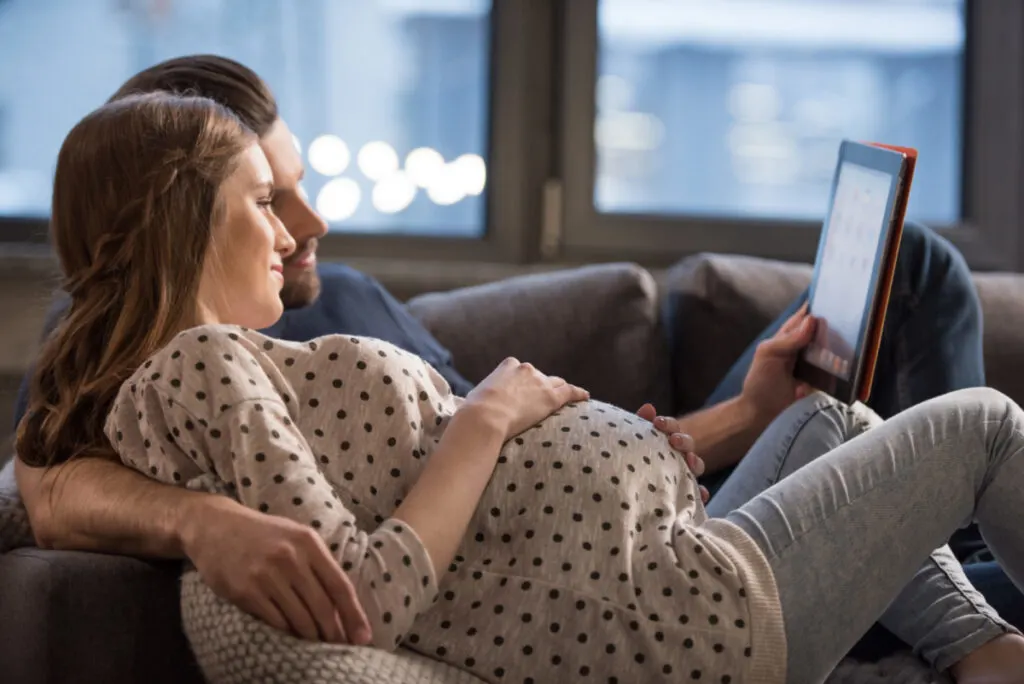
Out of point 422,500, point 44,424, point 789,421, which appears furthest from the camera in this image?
point 789,421

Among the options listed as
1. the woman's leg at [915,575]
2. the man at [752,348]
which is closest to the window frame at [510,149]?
the man at [752,348]

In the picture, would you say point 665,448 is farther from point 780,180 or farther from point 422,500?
point 780,180

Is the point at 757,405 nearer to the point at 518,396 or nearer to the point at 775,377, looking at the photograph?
the point at 775,377

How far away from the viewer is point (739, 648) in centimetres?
118

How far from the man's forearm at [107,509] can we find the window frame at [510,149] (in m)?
1.47

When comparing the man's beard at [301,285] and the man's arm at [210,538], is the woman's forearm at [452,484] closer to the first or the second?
the man's arm at [210,538]

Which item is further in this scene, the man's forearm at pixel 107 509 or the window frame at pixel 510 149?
the window frame at pixel 510 149

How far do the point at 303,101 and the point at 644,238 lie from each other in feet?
2.61

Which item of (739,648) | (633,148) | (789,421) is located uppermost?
(633,148)

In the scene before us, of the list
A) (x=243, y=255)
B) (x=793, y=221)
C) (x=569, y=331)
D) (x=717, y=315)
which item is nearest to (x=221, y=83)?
(x=243, y=255)

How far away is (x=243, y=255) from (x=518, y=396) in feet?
1.17

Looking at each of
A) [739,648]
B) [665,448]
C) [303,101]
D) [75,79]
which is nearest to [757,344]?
[665,448]

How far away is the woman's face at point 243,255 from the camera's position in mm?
1406

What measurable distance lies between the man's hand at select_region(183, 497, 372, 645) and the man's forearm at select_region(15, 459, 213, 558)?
60 mm
